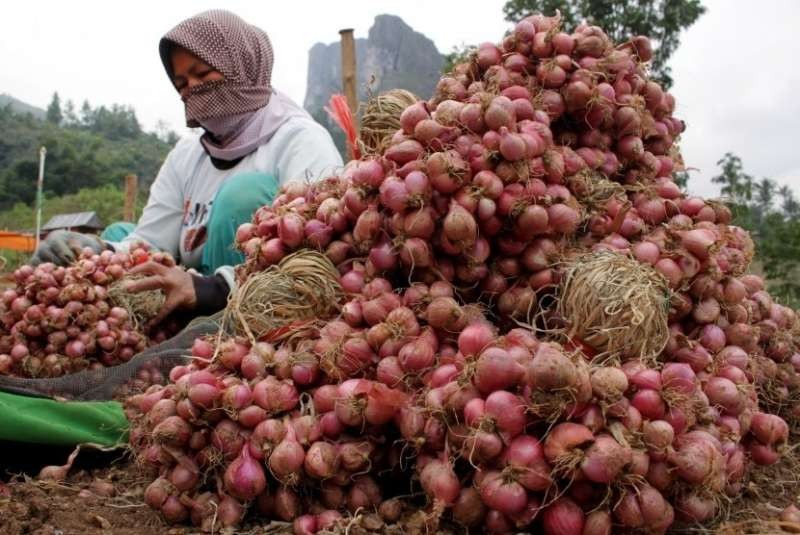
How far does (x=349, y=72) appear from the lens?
6.27 meters

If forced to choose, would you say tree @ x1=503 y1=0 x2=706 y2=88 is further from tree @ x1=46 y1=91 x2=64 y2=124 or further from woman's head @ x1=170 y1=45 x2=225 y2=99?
tree @ x1=46 y1=91 x2=64 y2=124

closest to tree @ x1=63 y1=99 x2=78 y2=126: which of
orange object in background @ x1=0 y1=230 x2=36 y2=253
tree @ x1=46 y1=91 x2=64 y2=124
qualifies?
Result: tree @ x1=46 y1=91 x2=64 y2=124

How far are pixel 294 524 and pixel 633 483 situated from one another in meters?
0.67

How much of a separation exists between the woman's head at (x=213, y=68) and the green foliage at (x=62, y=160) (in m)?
45.7

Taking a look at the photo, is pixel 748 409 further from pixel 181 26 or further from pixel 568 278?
pixel 181 26

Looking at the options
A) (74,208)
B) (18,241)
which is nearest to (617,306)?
(18,241)

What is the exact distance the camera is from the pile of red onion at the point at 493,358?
4.44 ft

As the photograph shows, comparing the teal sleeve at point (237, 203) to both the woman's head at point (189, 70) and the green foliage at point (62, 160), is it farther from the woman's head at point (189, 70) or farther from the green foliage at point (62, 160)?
the green foliage at point (62, 160)

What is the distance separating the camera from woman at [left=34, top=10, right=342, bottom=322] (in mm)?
3061

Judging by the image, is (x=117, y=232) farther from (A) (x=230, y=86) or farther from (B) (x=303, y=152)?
(B) (x=303, y=152)

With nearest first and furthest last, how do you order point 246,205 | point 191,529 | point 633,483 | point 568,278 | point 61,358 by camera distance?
point 633,483, point 191,529, point 568,278, point 61,358, point 246,205

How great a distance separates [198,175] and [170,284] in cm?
116

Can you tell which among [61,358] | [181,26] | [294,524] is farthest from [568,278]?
[181,26]

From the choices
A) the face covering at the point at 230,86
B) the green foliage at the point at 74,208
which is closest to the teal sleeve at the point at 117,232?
the face covering at the point at 230,86
